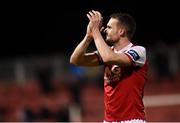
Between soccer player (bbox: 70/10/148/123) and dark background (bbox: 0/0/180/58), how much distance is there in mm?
14208

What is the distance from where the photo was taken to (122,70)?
185 inches

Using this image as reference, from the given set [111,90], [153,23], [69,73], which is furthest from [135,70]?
[153,23]

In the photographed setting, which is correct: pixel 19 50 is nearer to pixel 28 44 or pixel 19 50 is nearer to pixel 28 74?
pixel 28 44

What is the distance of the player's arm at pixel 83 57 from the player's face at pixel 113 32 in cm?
17

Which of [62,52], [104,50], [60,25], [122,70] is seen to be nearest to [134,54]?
[122,70]

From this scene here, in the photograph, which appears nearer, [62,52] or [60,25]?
[60,25]

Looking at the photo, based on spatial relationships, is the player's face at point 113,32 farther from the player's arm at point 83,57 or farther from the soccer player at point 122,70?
the player's arm at point 83,57

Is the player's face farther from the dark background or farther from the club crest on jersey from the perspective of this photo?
the dark background

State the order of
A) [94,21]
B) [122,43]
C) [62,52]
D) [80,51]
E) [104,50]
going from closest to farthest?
[104,50]
[94,21]
[122,43]
[80,51]
[62,52]

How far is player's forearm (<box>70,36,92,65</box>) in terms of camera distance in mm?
4820

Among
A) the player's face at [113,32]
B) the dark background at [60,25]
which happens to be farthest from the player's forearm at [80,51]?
the dark background at [60,25]

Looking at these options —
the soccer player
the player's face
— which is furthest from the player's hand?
the player's face

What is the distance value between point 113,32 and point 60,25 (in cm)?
1682

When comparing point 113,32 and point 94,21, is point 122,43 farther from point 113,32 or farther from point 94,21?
point 94,21
